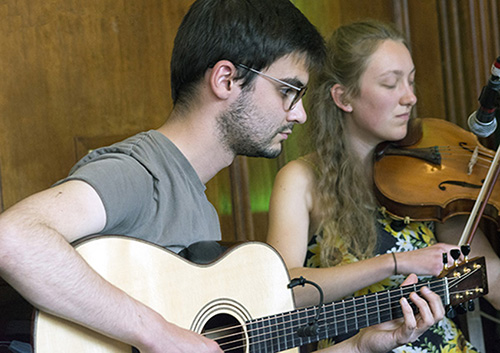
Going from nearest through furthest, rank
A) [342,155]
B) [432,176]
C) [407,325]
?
[407,325], [432,176], [342,155]

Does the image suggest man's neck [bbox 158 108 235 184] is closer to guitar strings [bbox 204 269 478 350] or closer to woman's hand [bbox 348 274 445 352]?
guitar strings [bbox 204 269 478 350]

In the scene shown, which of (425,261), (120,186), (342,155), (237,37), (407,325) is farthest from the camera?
(342,155)

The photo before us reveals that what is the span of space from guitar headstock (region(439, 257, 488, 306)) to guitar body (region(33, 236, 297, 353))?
0.43 m

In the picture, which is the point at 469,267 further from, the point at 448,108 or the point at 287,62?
the point at 448,108

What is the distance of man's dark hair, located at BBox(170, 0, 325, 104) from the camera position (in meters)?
1.34

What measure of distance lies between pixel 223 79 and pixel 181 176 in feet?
0.73

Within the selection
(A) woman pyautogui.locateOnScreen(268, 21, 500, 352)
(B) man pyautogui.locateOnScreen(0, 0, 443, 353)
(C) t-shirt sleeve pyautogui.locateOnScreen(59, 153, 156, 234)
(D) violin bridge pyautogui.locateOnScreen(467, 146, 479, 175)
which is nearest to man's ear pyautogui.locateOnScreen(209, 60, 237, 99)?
(B) man pyautogui.locateOnScreen(0, 0, 443, 353)

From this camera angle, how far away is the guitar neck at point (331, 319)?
1.25 m

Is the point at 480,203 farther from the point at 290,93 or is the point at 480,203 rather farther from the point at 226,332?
the point at 226,332

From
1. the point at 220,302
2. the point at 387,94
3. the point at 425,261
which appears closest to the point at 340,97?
the point at 387,94

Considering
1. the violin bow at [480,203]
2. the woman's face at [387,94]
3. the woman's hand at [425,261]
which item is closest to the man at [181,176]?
the woman's hand at [425,261]

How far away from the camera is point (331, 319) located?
1363mm

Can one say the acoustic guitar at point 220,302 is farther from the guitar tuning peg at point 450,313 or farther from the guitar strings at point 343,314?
the guitar tuning peg at point 450,313

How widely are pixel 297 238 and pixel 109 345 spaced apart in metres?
Result: 0.83
